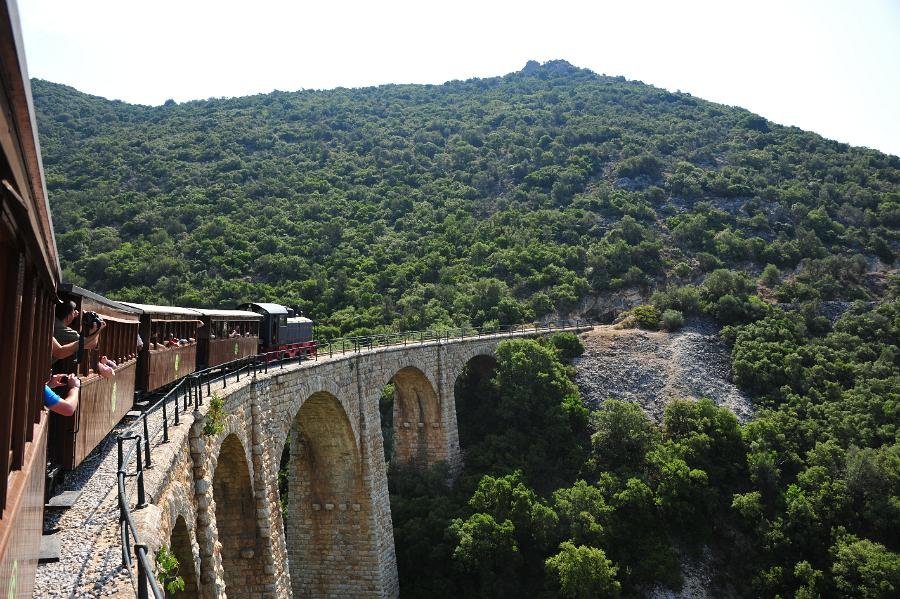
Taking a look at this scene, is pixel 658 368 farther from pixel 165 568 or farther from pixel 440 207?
pixel 165 568

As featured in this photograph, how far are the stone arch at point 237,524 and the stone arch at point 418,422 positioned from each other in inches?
601

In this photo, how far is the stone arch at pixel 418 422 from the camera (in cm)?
2877

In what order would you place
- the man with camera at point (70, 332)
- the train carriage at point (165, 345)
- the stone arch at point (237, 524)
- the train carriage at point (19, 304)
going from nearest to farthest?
the train carriage at point (19, 304), the man with camera at point (70, 332), the train carriage at point (165, 345), the stone arch at point (237, 524)

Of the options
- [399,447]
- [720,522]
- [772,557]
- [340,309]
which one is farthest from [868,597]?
[340,309]

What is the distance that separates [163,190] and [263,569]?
4584 cm

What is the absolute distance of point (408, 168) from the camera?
64.3 m

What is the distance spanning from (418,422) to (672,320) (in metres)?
17.1

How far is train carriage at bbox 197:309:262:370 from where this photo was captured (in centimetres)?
1620

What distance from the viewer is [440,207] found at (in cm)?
5678

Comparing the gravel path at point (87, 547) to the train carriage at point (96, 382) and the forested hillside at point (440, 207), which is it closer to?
the train carriage at point (96, 382)

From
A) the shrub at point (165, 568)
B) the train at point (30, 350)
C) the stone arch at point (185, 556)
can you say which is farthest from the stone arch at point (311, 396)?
the shrub at point (165, 568)

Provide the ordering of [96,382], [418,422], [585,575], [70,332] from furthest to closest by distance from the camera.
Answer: [418,422]
[585,575]
[96,382]
[70,332]

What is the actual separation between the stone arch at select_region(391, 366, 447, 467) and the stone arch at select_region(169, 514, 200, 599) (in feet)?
64.5

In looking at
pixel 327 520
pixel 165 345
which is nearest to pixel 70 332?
pixel 165 345
